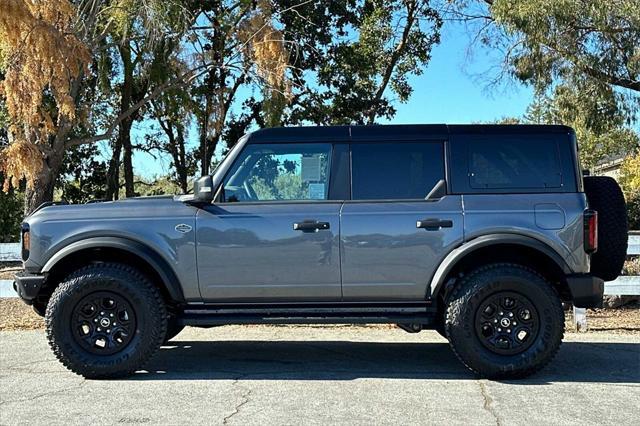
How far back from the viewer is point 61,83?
31.3 ft

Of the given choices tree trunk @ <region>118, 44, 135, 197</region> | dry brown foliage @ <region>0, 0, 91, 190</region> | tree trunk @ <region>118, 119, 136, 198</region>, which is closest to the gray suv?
dry brown foliage @ <region>0, 0, 91, 190</region>

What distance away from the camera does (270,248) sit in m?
5.85

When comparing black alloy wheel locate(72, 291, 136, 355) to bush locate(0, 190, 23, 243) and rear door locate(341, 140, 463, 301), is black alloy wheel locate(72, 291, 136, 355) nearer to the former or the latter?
rear door locate(341, 140, 463, 301)

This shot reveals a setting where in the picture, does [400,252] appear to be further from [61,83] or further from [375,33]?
[375,33]

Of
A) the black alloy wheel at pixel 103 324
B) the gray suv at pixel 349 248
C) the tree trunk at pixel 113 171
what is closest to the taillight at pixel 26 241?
A: the gray suv at pixel 349 248

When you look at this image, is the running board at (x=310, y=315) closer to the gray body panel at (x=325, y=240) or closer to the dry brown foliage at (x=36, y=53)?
the gray body panel at (x=325, y=240)

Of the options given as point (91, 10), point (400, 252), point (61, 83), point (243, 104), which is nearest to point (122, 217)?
point (400, 252)

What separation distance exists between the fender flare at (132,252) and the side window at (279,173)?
804 millimetres

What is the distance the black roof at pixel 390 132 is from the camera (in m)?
6.09

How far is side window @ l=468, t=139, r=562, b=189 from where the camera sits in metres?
5.96

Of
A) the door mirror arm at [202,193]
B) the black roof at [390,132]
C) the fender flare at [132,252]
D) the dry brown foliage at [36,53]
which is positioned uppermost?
the dry brown foliage at [36,53]

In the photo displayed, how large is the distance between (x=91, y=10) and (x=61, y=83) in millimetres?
2639

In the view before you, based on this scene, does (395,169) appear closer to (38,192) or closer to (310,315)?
(310,315)

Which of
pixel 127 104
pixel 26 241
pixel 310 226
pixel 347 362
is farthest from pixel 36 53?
pixel 127 104
